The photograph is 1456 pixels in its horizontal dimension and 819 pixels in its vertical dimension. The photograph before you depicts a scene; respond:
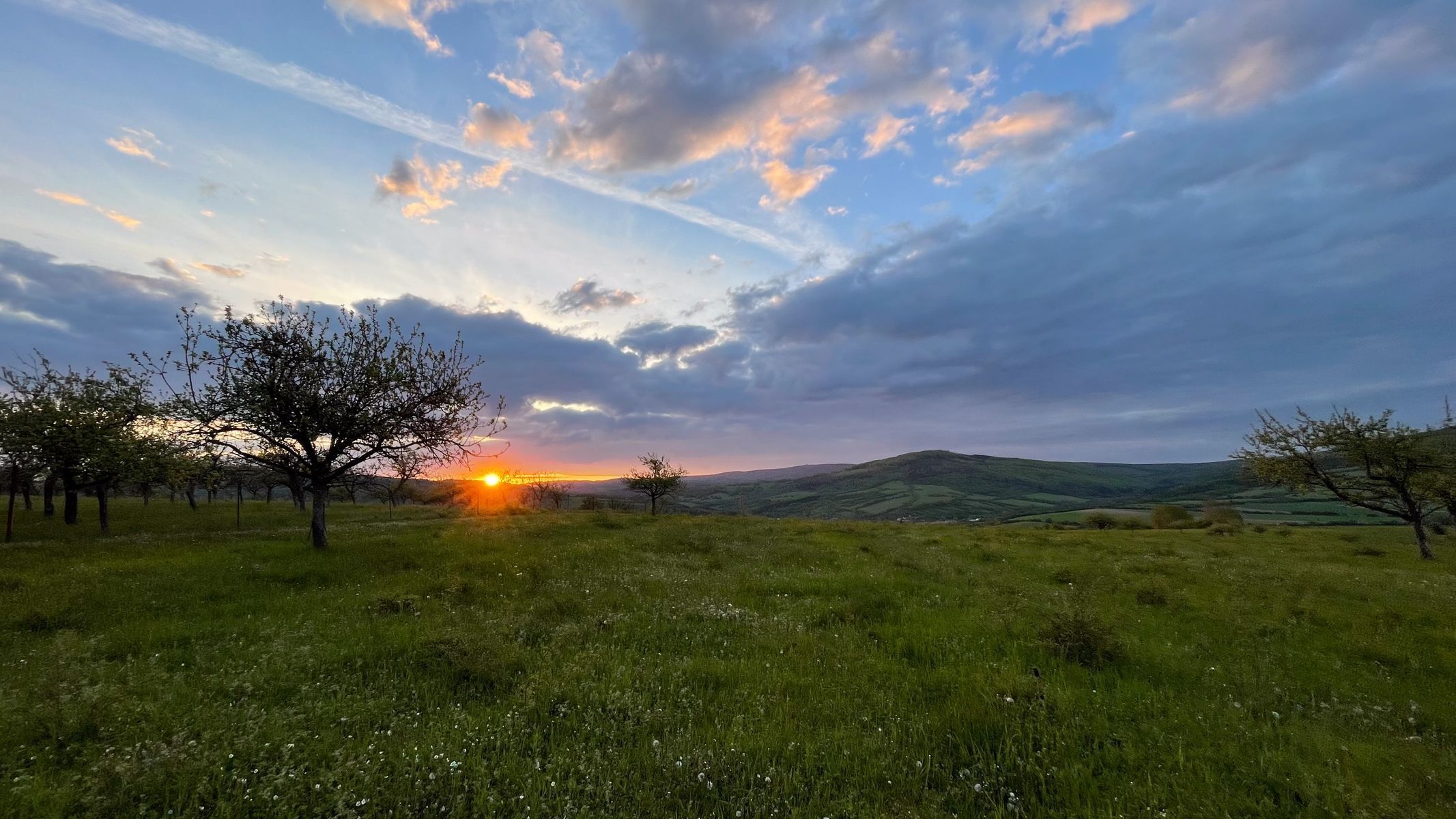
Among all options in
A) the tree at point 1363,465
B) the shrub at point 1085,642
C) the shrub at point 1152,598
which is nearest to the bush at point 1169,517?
the tree at point 1363,465

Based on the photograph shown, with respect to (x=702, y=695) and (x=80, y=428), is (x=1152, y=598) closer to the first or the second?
(x=702, y=695)

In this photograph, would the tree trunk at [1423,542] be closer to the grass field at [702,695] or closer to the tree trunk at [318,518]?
the grass field at [702,695]

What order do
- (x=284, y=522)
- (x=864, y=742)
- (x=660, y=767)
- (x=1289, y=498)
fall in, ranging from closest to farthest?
(x=660, y=767), (x=864, y=742), (x=284, y=522), (x=1289, y=498)

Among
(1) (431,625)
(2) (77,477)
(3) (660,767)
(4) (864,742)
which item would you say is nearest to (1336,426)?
(4) (864,742)

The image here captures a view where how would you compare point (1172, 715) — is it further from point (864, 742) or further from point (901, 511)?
point (901, 511)

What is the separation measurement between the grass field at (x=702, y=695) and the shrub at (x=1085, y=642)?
69mm

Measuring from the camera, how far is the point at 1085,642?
34.8 feet

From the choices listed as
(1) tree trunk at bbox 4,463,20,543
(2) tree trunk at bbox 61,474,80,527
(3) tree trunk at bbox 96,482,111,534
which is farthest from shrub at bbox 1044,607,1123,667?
(2) tree trunk at bbox 61,474,80,527

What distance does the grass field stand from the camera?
19.0ft

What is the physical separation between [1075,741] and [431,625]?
12545 mm

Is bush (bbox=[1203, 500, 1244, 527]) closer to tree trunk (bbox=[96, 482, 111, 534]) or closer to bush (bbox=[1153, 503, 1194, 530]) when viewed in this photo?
bush (bbox=[1153, 503, 1194, 530])

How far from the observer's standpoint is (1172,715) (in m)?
7.88

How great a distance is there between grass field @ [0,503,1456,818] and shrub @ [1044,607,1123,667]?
69 mm

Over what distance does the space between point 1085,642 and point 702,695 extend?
8224 millimetres
